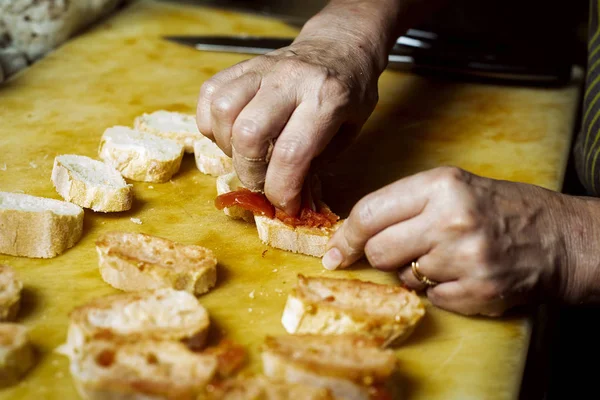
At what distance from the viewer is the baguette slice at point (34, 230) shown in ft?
7.25

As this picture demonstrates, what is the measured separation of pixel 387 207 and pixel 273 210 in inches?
19.9

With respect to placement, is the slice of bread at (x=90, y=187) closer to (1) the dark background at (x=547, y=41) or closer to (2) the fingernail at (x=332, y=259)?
(2) the fingernail at (x=332, y=259)

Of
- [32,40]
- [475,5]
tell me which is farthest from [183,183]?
[475,5]

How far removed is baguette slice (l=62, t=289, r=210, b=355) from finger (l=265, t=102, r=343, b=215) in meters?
0.48

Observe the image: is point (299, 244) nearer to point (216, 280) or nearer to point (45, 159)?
point (216, 280)

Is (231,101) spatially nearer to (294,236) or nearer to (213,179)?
(294,236)

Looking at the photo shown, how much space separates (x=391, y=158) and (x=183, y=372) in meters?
1.61

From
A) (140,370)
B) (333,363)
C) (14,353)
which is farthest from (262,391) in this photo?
(14,353)

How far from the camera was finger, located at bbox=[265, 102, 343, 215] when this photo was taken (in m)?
2.21

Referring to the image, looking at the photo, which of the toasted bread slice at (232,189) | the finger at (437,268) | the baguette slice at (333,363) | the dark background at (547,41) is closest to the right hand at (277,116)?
the toasted bread slice at (232,189)

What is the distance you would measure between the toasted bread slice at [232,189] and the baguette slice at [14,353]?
0.88 meters

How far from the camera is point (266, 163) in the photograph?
7.48 ft

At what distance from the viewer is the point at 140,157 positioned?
2.70 meters

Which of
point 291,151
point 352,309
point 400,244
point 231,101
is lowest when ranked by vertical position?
point 352,309
